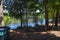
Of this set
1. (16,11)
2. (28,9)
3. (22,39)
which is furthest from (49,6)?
(22,39)

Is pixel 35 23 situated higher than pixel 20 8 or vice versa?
pixel 20 8

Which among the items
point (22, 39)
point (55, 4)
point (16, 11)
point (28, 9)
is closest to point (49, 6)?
point (55, 4)

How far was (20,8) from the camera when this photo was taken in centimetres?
2072

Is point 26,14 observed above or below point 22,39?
above

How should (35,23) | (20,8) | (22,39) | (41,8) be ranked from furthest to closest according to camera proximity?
(35,23) → (41,8) → (20,8) → (22,39)

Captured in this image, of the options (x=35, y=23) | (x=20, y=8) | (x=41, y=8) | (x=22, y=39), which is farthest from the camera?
(x=35, y=23)

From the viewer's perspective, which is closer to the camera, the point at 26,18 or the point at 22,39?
the point at 22,39

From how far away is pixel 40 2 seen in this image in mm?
21438

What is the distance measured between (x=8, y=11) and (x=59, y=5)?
210 inches

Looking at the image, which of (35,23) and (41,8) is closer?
(41,8)

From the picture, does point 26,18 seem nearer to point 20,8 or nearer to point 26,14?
point 26,14

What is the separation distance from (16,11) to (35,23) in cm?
549

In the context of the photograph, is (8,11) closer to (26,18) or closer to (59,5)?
(26,18)

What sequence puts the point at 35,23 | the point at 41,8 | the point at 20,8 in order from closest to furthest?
the point at 20,8 → the point at 41,8 → the point at 35,23
